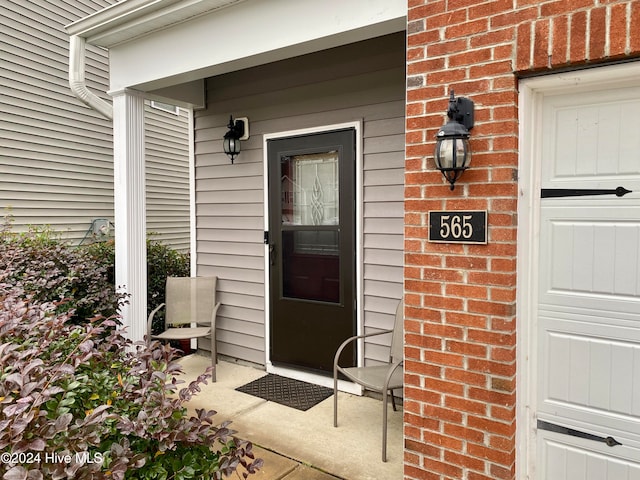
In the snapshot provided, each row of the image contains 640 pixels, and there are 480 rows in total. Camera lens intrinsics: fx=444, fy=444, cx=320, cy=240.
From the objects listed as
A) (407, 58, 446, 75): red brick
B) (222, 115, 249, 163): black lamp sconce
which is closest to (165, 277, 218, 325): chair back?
(222, 115, 249, 163): black lamp sconce

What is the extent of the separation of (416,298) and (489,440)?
2.24 feet

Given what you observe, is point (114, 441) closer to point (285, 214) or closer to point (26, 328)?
point (26, 328)

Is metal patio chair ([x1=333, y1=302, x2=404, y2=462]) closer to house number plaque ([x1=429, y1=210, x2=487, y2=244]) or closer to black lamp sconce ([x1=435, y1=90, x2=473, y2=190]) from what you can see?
house number plaque ([x1=429, y1=210, x2=487, y2=244])

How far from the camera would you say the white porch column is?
3.72 metres

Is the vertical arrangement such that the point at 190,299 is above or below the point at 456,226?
below

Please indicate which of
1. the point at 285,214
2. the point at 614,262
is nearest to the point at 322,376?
the point at 285,214

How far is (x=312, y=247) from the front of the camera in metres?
3.73

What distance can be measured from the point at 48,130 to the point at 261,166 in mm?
3403

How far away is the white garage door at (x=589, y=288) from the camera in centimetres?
177

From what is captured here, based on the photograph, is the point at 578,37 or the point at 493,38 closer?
the point at 578,37

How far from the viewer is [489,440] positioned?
1.93 m

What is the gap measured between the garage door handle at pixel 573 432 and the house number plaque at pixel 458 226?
881 mm

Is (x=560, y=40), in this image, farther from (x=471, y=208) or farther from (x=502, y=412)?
(x=502, y=412)

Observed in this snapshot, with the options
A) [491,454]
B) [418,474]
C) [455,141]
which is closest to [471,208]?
[455,141]
